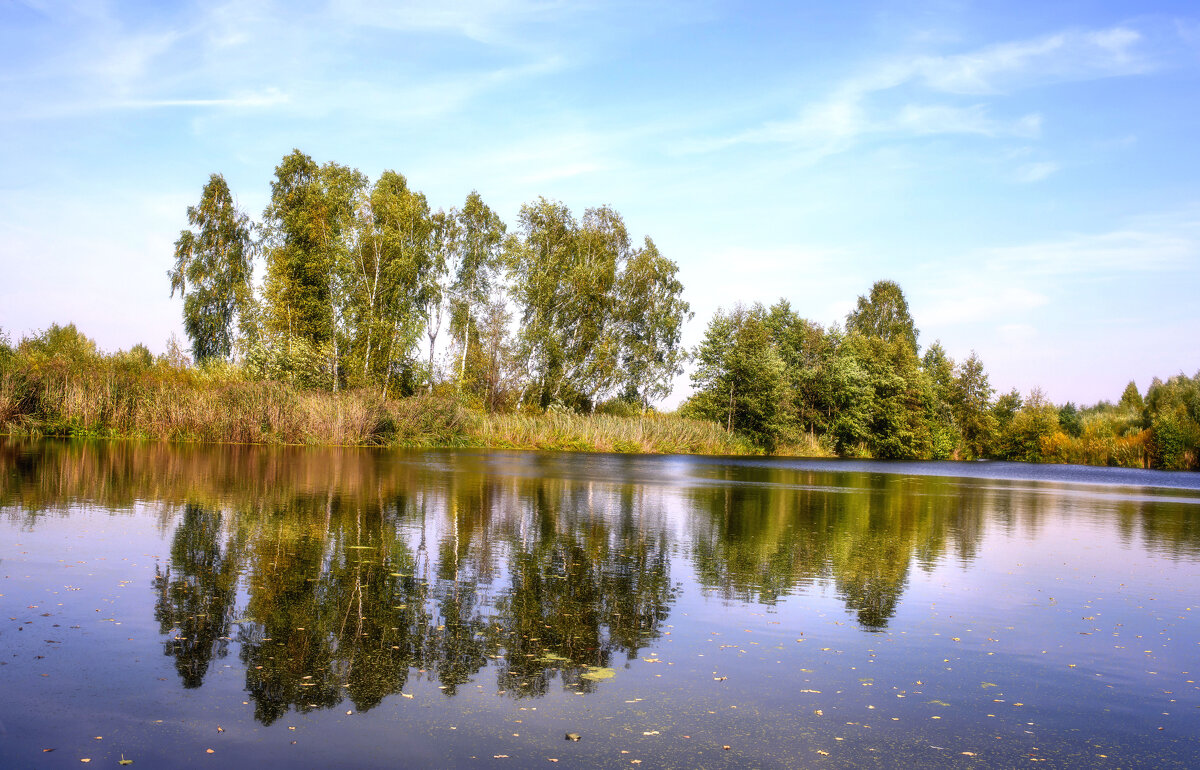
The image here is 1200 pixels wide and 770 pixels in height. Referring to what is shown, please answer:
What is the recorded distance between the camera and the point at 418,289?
5722 centimetres

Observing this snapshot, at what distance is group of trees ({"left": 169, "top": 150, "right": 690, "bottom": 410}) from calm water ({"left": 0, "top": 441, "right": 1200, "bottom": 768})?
41359 mm

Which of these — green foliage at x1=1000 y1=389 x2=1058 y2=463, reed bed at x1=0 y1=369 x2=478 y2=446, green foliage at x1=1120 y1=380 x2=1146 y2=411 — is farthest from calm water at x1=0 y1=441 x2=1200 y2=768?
green foliage at x1=1120 y1=380 x2=1146 y2=411

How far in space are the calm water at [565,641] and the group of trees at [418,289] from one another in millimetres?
41359

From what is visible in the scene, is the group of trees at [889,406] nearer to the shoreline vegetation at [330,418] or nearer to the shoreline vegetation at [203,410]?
the shoreline vegetation at [330,418]

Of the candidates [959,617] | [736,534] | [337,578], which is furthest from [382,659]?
[736,534]

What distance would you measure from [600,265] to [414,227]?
13783mm

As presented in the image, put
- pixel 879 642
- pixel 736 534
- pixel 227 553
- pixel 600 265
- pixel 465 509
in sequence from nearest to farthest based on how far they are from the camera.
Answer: pixel 879 642, pixel 227 553, pixel 736 534, pixel 465 509, pixel 600 265

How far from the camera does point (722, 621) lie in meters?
7.36

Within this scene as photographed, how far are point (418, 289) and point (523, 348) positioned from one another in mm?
8557

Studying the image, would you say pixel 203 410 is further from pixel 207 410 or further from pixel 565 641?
pixel 565 641

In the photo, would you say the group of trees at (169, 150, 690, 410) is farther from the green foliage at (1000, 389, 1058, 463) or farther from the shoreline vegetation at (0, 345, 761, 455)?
the green foliage at (1000, 389, 1058, 463)

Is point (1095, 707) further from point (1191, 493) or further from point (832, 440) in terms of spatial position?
point (832, 440)

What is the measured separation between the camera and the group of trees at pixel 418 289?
179 feet

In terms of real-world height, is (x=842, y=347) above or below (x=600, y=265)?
below
